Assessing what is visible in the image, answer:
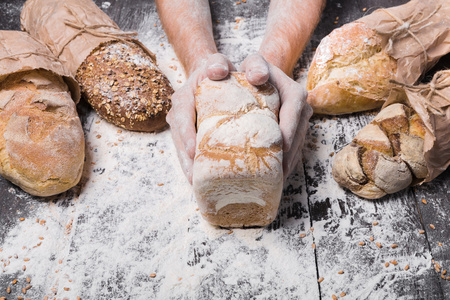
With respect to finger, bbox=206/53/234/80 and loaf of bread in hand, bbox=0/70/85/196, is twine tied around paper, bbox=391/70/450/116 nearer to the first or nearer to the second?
finger, bbox=206/53/234/80

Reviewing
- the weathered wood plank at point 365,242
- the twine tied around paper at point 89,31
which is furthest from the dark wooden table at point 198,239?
the twine tied around paper at point 89,31

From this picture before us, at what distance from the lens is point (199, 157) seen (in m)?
1.25

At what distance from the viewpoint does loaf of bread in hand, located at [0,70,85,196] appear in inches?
55.9

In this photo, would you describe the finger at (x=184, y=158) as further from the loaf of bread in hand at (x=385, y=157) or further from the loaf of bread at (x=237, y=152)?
the loaf of bread in hand at (x=385, y=157)

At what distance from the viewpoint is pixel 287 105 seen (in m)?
1.41

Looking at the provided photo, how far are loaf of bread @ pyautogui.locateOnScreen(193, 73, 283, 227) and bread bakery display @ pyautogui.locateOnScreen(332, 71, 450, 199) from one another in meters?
0.28

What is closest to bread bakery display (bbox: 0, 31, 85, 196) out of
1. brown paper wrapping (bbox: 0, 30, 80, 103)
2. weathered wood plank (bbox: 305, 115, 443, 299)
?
brown paper wrapping (bbox: 0, 30, 80, 103)

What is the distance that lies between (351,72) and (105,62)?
2.75 feet

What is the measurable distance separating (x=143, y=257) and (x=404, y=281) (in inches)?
29.5

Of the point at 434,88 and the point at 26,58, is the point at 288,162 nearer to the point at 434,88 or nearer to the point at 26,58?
the point at 434,88

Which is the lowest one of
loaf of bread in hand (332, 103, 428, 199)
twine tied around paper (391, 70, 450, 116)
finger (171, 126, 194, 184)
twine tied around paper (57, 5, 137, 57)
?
loaf of bread in hand (332, 103, 428, 199)

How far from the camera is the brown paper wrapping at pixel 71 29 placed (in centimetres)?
169

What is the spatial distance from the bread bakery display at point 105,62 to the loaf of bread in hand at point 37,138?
0.13 m

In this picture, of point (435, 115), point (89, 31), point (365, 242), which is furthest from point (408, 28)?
point (89, 31)
